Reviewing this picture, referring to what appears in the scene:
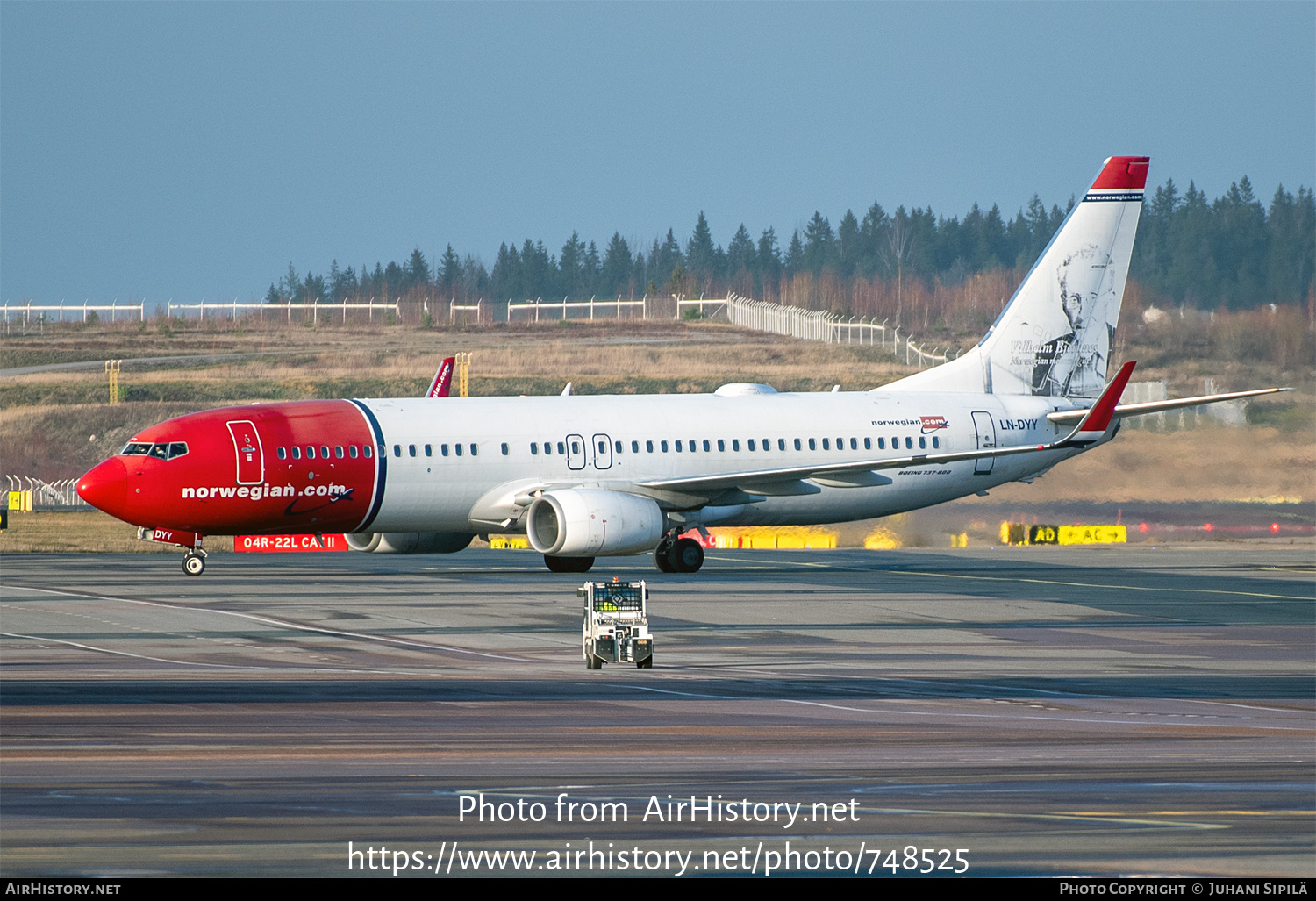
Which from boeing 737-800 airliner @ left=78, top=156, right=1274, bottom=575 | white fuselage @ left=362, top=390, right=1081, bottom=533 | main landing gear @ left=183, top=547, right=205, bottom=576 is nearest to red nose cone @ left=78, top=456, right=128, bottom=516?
boeing 737-800 airliner @ left=78, top=156, right=1274, bottom=575

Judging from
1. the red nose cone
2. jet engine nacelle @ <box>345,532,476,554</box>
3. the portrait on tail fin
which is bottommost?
jet engine nacelle @ <box>345,532,476,554</box>

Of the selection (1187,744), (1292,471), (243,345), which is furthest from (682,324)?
(1187,744)

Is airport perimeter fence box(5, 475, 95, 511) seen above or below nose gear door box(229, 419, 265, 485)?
below

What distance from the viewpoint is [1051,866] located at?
37.4 ft

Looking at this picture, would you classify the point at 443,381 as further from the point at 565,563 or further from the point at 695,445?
the point at 565,563

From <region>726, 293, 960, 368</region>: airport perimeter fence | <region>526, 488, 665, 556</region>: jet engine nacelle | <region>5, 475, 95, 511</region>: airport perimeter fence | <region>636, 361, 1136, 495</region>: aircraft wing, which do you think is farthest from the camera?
<region>726, 293, 960, 368</region>: airport perimeter fence

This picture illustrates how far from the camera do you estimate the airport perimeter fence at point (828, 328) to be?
120 meters

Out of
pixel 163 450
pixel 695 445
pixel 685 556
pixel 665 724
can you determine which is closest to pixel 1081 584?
pixel 685 556

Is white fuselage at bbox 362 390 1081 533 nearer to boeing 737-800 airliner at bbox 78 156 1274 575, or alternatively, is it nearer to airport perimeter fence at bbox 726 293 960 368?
boeing 737-800 airliner at bbox 78 156 1274 575

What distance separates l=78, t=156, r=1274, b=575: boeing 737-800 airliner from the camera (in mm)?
39875

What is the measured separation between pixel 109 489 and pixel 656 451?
12.3m

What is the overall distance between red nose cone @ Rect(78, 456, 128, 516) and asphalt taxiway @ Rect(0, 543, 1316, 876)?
8.23 feet

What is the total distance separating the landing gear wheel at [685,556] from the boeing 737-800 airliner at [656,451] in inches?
2.6

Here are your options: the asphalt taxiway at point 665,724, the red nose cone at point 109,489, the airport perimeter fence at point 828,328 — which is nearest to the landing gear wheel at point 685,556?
the asphalt taxiway at point 665,724
